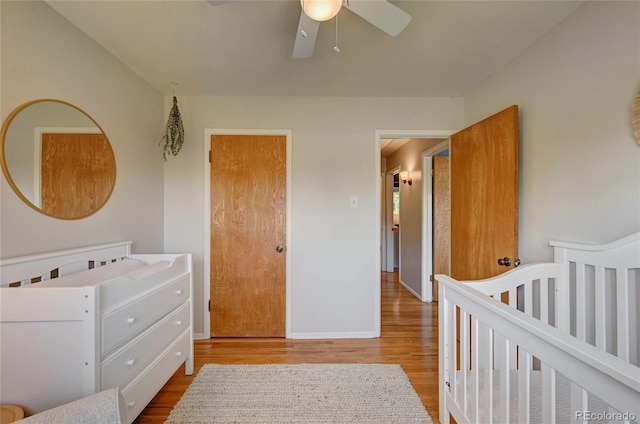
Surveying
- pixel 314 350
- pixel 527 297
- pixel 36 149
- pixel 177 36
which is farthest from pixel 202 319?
pixel 527 297

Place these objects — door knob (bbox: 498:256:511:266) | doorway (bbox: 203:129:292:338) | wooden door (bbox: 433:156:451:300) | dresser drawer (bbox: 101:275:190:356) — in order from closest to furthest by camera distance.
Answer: dresser drawer (bbox: 101:275:190:356), door knob (bbox: 498:256:511:266), doorway (bbox: 203:129:292:338), wooden door (bbox: 433:156:451:300)

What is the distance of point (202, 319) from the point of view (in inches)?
98.2

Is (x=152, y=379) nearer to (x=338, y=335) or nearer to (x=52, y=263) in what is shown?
(x=52, y=263)

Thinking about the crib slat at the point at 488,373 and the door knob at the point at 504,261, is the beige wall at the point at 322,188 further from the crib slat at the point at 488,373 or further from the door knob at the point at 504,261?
the crib slat at the point at 488,373

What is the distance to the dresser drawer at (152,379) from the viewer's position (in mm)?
1280

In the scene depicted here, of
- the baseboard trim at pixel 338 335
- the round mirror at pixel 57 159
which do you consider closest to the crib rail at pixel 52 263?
the round mirror at pixel 57 159

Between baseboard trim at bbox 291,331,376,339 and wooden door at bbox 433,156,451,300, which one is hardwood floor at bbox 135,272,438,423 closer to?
baseboard trim at bbox 291,331,376,339

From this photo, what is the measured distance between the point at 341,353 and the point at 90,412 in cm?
177

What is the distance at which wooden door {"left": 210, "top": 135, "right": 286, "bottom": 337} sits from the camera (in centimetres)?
249

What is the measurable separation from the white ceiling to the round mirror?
0.58 metres

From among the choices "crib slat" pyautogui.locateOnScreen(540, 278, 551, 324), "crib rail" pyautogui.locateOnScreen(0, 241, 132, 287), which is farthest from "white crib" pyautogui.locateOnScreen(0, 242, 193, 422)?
"crib slat" pyautogui.locateOnScreen(540, 278, 551, 324)

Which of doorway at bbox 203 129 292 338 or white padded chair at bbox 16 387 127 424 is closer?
white padded chair at bbox 16 387 127 424

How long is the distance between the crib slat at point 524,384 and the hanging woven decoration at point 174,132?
261cm

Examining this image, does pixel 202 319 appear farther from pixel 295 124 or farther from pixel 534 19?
pixel 534 19
